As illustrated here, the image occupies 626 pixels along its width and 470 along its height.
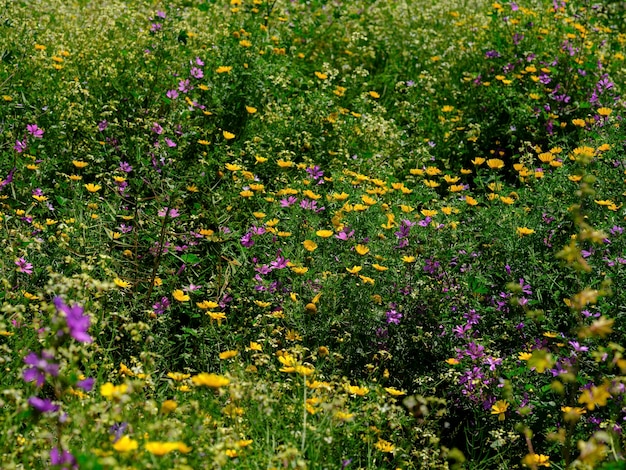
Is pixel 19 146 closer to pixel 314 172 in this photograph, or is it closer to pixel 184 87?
pixel 184 87

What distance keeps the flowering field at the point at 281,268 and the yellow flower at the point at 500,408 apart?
1 centimetres

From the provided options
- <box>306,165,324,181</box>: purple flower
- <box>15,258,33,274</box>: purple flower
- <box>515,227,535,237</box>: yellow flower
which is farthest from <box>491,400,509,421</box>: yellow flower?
<box>15,258,33,274</box>: purple flower

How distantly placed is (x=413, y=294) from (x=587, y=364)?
24.8 inches

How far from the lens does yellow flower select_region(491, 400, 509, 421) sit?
8.16 ft

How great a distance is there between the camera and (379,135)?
4.22 metres

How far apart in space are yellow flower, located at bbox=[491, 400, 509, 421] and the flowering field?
13mm

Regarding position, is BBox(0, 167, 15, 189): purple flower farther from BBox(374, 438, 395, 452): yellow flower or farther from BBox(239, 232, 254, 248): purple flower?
BBox(374, 438, 395, 452): yellow flower

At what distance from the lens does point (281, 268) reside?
2.95m

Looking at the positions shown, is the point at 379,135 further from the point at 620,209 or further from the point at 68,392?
the point at 68,392

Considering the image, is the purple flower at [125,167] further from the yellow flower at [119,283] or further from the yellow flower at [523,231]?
the yellow flower at [523,231]

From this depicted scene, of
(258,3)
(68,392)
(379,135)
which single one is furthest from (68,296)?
(258,3)

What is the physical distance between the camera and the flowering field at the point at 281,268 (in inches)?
82.9

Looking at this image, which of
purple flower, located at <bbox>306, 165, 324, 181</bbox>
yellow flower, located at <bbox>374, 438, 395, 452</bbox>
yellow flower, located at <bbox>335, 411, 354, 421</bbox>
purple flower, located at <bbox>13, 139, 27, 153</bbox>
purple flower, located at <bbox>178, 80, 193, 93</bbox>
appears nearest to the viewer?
yellow flower, located at <bbox>335, 411, 354, 421</bbox>

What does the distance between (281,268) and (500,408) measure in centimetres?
95
